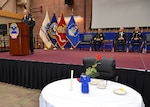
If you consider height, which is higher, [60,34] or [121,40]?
[60,34]

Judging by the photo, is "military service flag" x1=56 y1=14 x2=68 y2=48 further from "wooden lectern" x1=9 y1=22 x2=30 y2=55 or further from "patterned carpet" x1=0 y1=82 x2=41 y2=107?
"patterned carpet" x1=0 y1=82 x2=41 y2=107

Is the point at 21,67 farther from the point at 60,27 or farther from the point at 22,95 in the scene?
the point at 60,27

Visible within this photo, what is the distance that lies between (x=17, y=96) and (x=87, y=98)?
82.1 inches

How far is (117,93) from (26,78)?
2640mm

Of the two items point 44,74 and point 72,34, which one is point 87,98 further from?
point 72,34

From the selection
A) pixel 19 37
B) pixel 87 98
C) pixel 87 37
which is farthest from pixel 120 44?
pixel 87 98

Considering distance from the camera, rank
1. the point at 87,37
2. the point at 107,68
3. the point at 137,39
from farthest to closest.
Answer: the point at 87,37
the point at 137,39
the point at 107,68

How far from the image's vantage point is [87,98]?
1.29 metres

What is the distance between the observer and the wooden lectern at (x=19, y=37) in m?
A: 4.06

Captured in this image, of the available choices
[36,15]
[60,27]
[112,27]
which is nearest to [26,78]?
[60,27]

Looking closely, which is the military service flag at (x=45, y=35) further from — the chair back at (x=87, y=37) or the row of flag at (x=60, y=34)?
the chair back at (x=87, y=37)

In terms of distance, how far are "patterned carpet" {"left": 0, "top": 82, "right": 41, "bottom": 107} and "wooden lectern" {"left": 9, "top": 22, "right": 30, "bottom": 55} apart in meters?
1.01

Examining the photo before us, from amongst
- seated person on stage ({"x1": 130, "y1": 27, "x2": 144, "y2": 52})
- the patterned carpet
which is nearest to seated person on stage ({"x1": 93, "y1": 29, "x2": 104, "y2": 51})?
seated person on stage ({"x1": 130, "y1": 27, "x2": 144, "y2": 52})

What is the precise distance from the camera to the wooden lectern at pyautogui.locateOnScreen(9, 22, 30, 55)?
406cm
